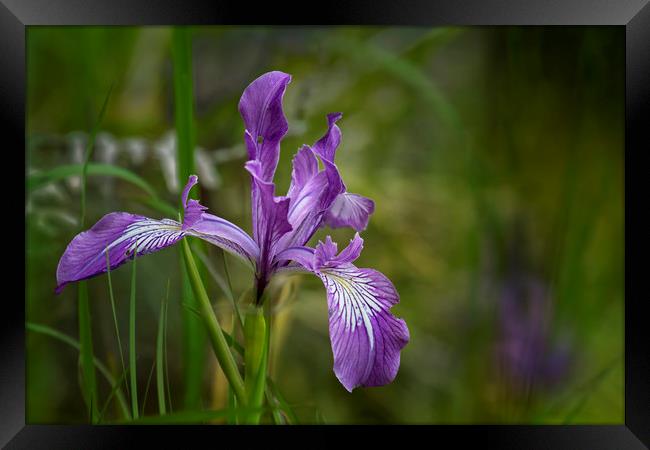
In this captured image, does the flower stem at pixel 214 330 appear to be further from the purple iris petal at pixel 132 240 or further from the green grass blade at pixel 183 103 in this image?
the green grass blade at pixel 183 103

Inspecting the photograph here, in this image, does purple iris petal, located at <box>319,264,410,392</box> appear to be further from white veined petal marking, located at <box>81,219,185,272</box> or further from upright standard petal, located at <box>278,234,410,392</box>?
white veined petal marking, located at <box>81,219,185,272</box>

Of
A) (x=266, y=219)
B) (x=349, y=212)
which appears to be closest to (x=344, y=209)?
(x=349, y=212)

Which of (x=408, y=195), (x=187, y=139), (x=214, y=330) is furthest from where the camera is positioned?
(x=408, y=195)

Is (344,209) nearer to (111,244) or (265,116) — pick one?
(265,116)

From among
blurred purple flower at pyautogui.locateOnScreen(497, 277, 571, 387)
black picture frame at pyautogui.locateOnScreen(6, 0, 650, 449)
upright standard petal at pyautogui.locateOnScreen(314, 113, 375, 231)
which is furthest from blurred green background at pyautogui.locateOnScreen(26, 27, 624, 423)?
upright standard petal at pyautogui.locateOnScreen(314, 113, 375, 231)

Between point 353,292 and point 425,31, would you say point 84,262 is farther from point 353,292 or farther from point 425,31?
point 425,31
